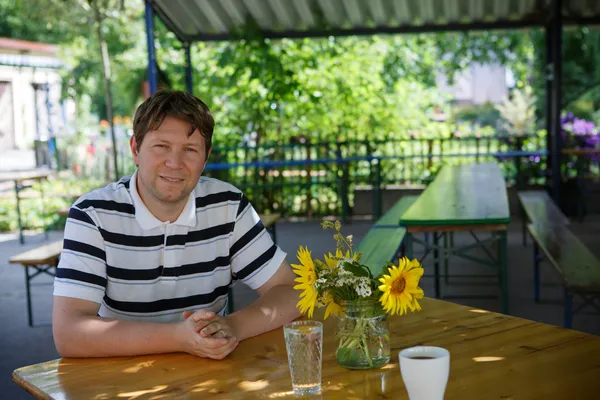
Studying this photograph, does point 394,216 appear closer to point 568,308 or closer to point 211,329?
point 568,308

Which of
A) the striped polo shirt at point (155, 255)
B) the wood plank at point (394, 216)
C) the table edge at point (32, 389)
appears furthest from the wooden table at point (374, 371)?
the wood plank at point (394, 216)

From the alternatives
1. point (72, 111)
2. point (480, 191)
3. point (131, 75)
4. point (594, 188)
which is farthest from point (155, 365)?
point (72, 111)

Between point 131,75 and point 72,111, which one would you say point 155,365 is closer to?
point 131,75

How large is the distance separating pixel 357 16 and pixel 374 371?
7871mm

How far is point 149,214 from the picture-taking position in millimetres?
2340

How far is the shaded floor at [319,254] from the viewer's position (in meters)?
5.16

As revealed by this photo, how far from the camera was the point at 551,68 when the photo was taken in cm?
985

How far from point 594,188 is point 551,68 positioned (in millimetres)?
2067

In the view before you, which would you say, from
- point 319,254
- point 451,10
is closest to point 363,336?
point 319,254

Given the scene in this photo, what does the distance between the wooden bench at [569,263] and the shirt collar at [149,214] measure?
2.38 meters

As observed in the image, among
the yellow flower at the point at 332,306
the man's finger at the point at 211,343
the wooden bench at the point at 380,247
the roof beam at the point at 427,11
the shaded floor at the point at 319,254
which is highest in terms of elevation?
the roof beam at the point at 427,11

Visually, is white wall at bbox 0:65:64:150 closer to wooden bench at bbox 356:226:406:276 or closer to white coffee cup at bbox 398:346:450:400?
wooden bench at bbox 356:226:406:276

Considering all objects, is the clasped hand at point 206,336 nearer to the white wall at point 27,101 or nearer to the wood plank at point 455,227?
the wood plank at point 455,227

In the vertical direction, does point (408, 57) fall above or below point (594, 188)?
above
